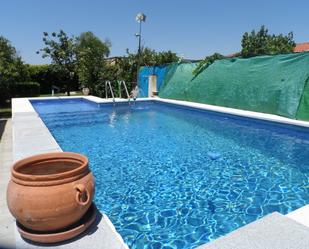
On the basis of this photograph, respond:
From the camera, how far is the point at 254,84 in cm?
918

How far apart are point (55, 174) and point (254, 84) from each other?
325 inches

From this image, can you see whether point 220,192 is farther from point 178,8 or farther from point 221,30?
point 221,30

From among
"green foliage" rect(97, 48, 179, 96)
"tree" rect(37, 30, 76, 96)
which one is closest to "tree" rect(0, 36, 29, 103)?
"tree" rect(37, 30, 76, 96)

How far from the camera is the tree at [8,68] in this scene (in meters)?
11.9

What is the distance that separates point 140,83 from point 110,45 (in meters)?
29.0

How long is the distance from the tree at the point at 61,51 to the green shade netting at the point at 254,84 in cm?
732

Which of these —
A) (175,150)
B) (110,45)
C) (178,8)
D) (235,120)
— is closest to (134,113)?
(235,120)

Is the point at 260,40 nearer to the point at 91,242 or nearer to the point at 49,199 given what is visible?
the point at 91,242

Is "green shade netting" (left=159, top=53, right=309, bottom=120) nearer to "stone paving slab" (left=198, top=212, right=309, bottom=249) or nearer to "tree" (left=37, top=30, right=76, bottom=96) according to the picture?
"stone paving slab" (left=198, top=212, right=309, bottom=249)

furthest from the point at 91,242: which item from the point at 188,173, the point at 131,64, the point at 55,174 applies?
the point at 131,64

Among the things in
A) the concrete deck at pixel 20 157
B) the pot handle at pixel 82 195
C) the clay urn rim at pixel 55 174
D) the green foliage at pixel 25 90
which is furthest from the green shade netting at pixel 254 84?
the green foliage at pixel 25 90

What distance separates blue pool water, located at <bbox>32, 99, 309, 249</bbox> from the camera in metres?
3.12

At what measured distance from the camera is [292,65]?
8.27m

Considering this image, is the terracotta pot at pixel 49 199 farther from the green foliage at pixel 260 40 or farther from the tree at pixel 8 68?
the green foliage at pixel 260 40
